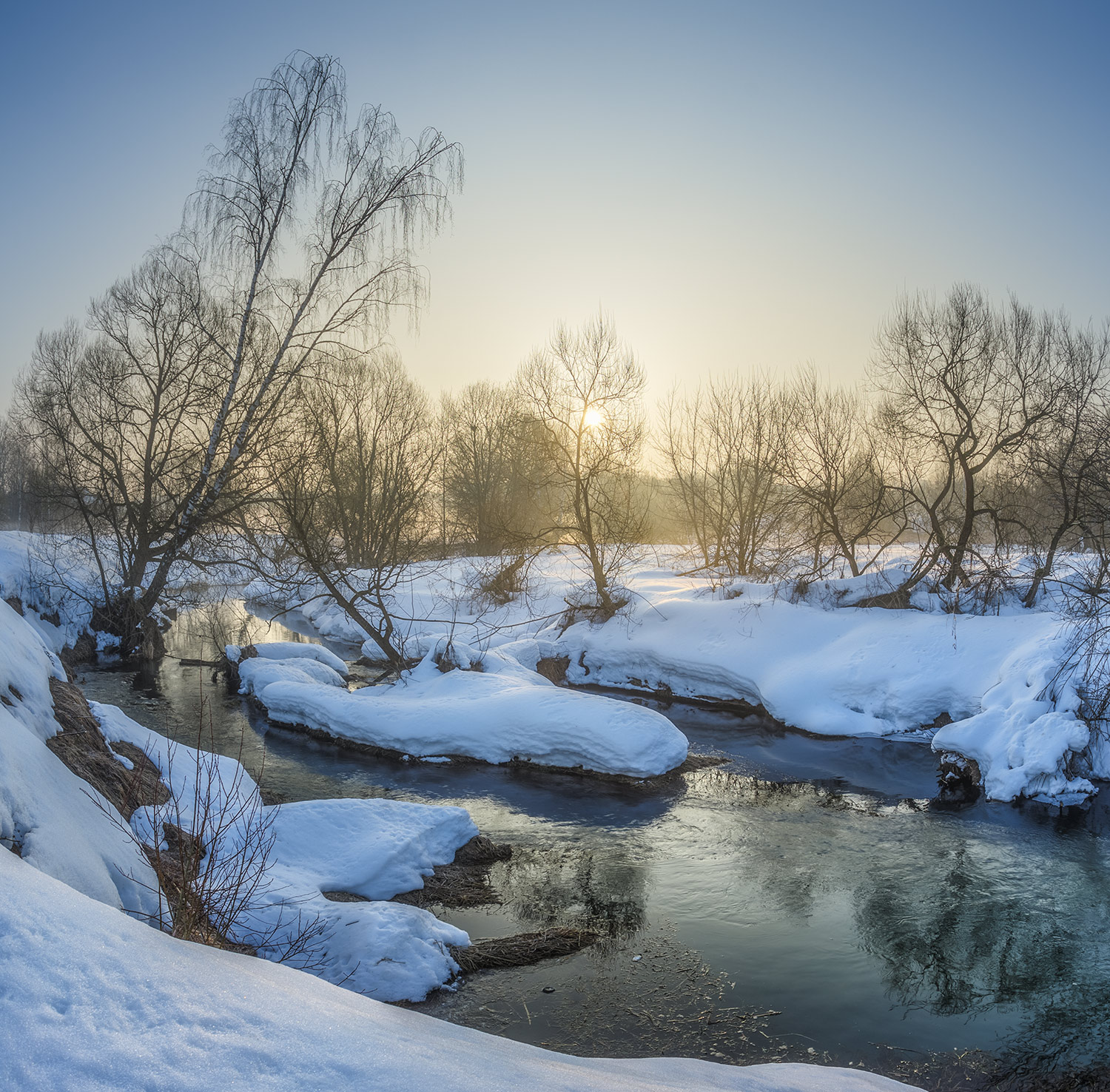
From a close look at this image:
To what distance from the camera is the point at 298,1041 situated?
2.91 meters

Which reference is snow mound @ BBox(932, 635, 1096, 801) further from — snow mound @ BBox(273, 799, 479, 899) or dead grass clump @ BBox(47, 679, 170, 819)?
dead grass clump @ BBox(47, 679, 170, 819)

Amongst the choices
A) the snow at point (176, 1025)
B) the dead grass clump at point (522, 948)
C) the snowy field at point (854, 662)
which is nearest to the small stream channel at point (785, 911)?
the dead grass clump at point (522, 948)

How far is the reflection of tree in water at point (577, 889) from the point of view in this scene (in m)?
7.96

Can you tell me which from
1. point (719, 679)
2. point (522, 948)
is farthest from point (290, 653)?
point (522, 948)

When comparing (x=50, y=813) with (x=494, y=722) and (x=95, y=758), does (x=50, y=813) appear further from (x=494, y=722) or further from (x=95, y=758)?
(x=494, y=722)

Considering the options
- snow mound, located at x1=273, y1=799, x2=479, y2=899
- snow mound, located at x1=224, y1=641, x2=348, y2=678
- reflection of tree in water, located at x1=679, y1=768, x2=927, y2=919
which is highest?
snow mound, located at x1=224, y1=641, x2=348, y2=678

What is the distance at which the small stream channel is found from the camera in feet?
20.2

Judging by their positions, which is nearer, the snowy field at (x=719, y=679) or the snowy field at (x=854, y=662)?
the snowy field at (x=854, y=662)

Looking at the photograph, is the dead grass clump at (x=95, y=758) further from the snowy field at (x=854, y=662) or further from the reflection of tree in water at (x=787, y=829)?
the snowy field at (x=854, y=662)

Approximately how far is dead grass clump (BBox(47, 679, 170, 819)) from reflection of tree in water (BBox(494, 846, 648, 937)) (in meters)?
3.76

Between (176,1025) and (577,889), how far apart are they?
6.50m

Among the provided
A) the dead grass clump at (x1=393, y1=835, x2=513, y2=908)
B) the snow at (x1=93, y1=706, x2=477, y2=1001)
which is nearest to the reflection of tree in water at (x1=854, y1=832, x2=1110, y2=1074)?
the dead grass clump at (x1=393, y1=835, x2=513, y2=908)

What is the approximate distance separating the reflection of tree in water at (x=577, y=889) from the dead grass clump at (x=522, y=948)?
0.71ft

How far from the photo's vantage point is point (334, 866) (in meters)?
8.05
